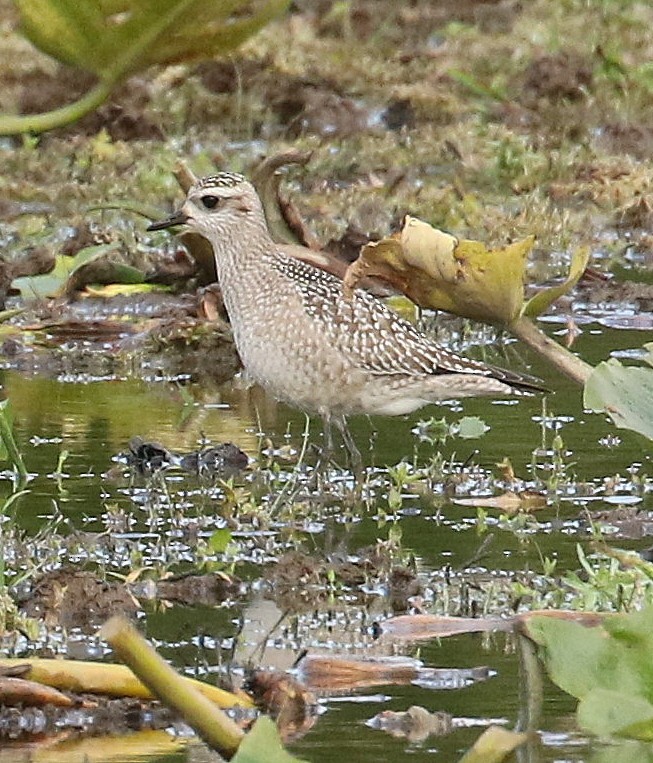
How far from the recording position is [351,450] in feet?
24.6

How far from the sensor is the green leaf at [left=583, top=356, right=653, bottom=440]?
160 inches

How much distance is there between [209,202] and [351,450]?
1.19 metres

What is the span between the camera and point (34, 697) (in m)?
4.68

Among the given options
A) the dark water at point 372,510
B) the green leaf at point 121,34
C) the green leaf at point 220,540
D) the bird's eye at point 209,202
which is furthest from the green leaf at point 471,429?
the green leaf at point 121,34

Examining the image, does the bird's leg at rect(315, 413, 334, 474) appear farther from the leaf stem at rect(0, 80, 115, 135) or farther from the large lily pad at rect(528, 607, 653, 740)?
the large lily pad at rect(528, 607, 653, 740)

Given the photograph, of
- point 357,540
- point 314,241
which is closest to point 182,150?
point 314,241

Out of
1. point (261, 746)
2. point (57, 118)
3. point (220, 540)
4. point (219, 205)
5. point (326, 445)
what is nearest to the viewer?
point (261, 746)

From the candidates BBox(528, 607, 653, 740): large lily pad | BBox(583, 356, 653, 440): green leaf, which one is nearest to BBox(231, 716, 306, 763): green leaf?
BBox(528, 607, 653, 740): large lily pad

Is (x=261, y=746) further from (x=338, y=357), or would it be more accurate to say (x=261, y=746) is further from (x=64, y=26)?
(x=64, y=26)

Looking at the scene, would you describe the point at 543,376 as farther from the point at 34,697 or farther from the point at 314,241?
the point at 34,697

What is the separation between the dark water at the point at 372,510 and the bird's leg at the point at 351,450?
0.45 feet

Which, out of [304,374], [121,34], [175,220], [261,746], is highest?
[121,34]

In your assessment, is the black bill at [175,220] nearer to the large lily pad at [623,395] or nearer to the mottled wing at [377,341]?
the mottled wing at [377,341]

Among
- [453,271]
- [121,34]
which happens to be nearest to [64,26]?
[121,34]
